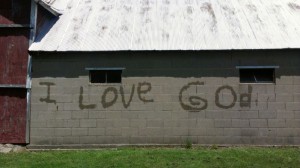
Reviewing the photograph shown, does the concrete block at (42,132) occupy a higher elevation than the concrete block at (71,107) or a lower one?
lower

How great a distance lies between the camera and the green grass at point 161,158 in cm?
910

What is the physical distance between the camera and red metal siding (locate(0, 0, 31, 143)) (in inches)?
447

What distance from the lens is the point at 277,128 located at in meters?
11.1

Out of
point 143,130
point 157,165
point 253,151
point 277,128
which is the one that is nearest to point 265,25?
point 277,128

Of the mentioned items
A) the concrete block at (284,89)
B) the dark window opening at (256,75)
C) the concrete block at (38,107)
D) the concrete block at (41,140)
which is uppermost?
the dark window opening at (256,75)

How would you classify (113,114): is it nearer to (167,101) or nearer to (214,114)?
(167,101)

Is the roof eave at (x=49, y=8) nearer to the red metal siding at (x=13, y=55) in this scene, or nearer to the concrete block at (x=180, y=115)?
the red metal siding at (x=13, y=55)

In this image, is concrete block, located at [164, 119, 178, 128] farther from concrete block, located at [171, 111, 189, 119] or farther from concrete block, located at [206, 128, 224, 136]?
concrete block, located at [206, 128, 224, 136]

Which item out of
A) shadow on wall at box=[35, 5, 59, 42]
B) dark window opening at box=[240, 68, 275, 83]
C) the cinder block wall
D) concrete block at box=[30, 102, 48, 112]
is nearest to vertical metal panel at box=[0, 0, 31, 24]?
shadow on wall at box=[35, 5, 59, 42]

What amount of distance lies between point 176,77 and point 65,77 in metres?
3.13

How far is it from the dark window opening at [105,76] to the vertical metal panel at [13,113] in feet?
6.62

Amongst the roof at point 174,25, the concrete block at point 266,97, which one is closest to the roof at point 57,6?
the roof at point 174,25

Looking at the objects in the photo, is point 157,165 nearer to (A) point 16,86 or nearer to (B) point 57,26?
(A) point 16,86

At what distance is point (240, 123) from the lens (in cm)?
1114
